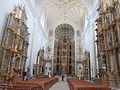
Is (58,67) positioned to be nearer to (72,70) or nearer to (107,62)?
(72,70)

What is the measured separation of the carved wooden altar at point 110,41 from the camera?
26.9 feet

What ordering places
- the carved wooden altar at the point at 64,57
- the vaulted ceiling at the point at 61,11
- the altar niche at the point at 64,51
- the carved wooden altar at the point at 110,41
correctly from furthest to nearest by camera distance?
1. the altar niche at the point at 64,51
2. the carved wooden altar at the point at 64,57
3. the vaulted ceiling at the point at 61,11
4. the carved wooden altar at the point at 110,41

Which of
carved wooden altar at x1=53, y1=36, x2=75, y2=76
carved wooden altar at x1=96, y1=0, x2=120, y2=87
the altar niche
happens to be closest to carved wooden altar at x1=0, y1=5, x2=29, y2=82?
carved wooden altar at x1=96, y1=0, x2=120, y2=87

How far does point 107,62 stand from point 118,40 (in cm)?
223

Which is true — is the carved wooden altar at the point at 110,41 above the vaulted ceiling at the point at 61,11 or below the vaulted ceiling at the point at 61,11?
below

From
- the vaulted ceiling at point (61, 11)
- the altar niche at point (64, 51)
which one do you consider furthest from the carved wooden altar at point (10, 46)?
the altar niche at point (64, 51)

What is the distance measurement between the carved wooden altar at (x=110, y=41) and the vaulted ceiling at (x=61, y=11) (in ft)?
29.2

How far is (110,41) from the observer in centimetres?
924

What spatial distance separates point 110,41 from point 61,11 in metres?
21.3

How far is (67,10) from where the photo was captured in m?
27.4

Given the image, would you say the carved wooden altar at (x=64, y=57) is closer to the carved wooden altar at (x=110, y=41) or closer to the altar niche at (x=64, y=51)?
the altar niche at (x=64, y=51)

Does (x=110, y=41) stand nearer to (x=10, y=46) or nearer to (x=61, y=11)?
(x=10, y=46)

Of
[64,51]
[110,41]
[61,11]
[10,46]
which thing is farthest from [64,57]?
[10,46]

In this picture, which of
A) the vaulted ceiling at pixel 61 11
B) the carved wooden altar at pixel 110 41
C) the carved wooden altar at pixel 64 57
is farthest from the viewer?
the carved wooden altar at pixel 64 57
